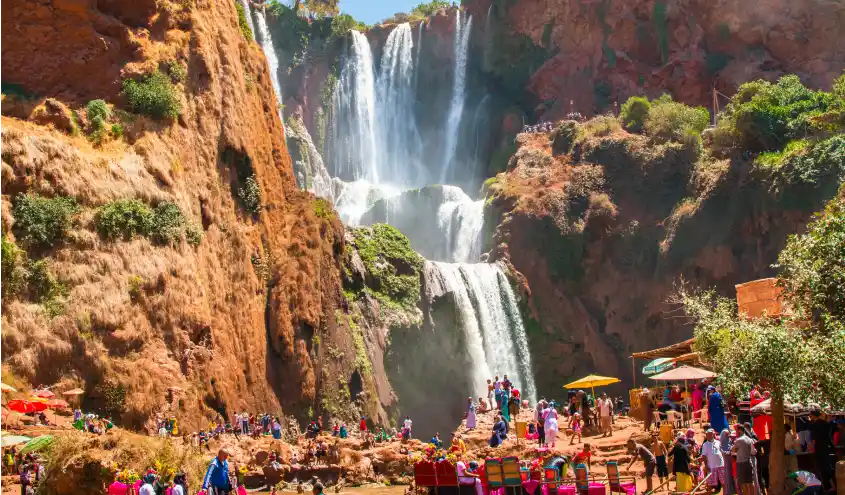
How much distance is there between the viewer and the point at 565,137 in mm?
60594

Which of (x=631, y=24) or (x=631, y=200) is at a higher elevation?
(x=631, y=24)

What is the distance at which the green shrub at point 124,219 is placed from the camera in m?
30.2

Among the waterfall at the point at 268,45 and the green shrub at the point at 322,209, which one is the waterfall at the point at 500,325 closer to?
the green shrub at the point at 322,209

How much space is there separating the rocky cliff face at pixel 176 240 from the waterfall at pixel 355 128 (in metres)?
32.2

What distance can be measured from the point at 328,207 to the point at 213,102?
8.59 meters

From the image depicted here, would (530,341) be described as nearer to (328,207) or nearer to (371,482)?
(328,207)

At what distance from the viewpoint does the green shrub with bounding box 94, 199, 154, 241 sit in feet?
99.0

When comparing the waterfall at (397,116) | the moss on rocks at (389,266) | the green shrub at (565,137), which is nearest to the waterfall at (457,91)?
the waterfall at (397,116)

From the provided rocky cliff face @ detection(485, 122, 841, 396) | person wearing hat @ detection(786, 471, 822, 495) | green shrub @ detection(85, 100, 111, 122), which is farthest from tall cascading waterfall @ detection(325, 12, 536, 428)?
person wearing hat @ detection(786, 471, 822, 495)

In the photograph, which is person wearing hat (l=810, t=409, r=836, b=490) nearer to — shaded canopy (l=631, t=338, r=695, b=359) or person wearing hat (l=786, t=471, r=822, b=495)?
person wearing hat (l=786, t=471, r=822, b=495)

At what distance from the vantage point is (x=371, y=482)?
29797 mm

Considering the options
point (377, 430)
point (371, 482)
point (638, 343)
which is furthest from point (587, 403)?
point (638, 343)

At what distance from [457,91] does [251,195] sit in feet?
130

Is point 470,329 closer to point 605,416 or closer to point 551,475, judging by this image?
point 605,416
